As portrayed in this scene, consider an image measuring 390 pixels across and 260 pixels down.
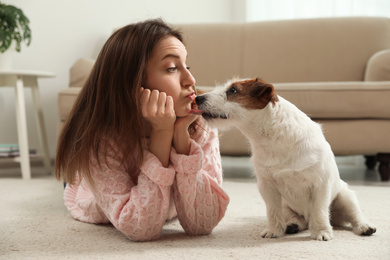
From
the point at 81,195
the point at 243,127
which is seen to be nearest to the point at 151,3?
the point at 81,195

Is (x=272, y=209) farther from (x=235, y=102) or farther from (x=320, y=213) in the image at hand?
(x=235, y=102)

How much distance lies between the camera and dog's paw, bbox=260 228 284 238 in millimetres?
1183

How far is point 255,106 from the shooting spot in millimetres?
1160

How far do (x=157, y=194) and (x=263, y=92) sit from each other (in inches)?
15.0

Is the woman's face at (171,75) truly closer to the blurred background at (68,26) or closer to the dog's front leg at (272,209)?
the dog's front leg at (272,209)

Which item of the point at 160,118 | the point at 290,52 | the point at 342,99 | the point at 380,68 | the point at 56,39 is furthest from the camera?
the point at 56,39

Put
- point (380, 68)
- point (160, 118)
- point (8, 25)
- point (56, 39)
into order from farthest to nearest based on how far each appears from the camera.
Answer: point (56, 39) → point (8, 25) → point (380, 68) → point (160, 118)

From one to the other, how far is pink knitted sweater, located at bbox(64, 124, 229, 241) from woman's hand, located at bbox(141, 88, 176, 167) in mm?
23

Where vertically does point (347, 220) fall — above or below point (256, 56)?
below

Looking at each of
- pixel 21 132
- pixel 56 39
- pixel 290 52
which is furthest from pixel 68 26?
pixel 290 52

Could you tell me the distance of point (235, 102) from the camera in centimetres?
116

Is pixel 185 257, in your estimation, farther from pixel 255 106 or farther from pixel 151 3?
pixel 151 3

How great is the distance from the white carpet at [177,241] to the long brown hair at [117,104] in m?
0.18

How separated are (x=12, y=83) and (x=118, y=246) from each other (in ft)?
6.34
